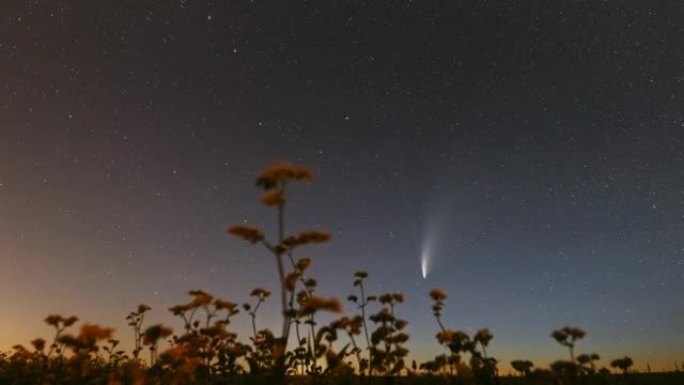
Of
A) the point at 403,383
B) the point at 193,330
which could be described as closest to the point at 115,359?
the point at 193,330

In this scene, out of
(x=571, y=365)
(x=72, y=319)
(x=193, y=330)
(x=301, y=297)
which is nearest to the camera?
(x=571, y=365)

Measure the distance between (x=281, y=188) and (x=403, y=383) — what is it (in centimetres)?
854

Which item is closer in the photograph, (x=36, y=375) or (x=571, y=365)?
A: (x=571, y=365)

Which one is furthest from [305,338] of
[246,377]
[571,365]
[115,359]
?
[115,359]

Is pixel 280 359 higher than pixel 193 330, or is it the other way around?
pixel 193 330

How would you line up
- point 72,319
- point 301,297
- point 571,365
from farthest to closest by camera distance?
point 301,297, point 72,319, point 571,365

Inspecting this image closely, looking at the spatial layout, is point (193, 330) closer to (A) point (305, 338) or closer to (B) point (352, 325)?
(A) point (305, 338)

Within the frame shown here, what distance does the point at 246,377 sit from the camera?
1600cm

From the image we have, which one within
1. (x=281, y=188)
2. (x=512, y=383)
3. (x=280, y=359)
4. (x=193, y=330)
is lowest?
(x=512, y=383)

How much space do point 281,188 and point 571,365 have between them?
8.35 metres

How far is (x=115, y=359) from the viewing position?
20.8m

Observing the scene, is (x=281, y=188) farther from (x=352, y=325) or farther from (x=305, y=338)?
(x=305, y=338)

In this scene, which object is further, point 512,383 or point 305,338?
point 305,338

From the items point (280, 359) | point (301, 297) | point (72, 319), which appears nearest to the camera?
point (280, 359)
